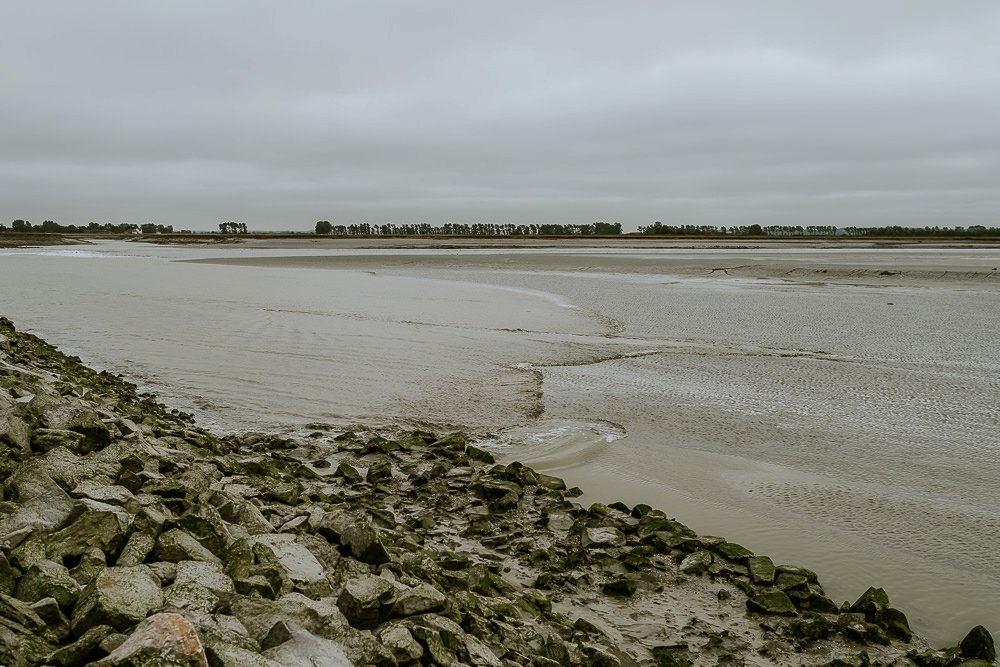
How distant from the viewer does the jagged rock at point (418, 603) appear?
11.6 feet

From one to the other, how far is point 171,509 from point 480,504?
249 cm

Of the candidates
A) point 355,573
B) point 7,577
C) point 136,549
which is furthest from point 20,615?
point 355,573

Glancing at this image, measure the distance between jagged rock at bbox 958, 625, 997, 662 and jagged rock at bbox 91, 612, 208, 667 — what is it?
3950mm

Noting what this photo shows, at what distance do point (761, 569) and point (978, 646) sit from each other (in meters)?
1.24

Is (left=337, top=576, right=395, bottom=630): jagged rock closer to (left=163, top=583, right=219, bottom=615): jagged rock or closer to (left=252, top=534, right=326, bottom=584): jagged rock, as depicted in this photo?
(left=252, top=534, right=326, bottom=584): jagged rock

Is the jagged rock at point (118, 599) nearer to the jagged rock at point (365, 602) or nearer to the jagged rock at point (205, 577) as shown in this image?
the jagged rock at point (205, 577)

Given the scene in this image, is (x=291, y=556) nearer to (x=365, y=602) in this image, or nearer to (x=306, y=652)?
(x=365, y=602)

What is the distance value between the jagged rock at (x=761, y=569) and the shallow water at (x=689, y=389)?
1.18ft

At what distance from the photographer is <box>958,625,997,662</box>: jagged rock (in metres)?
3.89

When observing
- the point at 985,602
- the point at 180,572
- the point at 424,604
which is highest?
the point at 180,572

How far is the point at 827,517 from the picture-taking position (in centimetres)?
584

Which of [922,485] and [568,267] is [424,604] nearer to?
[922,485]

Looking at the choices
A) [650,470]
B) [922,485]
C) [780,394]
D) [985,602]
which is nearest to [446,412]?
[650,470]

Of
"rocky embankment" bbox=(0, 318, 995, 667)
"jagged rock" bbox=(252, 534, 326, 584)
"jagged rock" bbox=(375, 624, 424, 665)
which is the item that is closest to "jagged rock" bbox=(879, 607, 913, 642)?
"rocky embankment" bbox=(0, 318, 995, 667)
